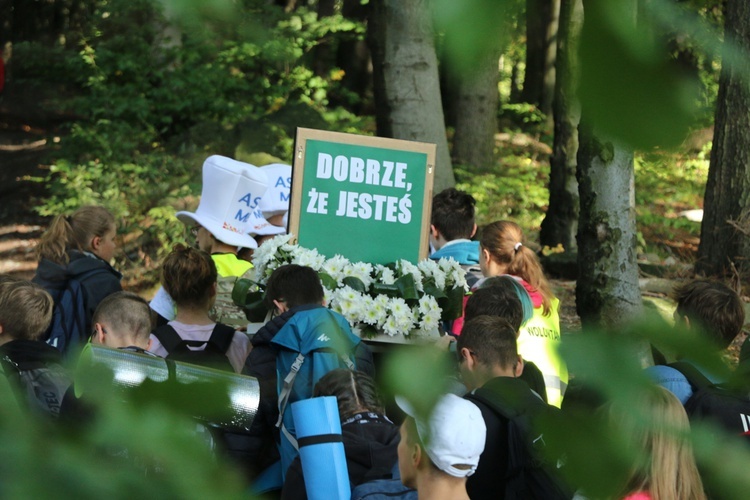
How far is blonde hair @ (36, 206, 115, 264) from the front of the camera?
4.81 metres

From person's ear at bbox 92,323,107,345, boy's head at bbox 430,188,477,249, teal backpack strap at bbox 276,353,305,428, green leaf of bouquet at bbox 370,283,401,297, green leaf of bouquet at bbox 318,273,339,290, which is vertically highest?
boy's head at bbox 430,188,477,249

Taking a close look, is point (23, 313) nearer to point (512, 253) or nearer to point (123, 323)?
point (123, 323)

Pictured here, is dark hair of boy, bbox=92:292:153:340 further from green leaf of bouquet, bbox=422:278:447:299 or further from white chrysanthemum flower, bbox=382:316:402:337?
green leaf of bouquet, bbox=422:278:447:299

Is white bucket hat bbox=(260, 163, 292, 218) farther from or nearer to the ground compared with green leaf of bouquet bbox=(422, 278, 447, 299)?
farther from the ground

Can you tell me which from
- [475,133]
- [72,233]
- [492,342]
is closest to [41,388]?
[492,342]

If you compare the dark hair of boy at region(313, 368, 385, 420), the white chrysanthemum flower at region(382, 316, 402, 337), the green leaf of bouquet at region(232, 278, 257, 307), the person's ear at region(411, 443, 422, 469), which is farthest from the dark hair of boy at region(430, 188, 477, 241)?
the person's ear at region(411, 443, 422, 469)

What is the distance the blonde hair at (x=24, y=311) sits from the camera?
336 centimetres

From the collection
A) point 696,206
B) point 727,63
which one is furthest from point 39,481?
point 696,206

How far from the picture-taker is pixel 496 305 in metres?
3.62

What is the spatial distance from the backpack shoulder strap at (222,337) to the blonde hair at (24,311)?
647mm

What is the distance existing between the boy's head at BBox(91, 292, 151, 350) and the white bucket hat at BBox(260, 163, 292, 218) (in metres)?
2.19

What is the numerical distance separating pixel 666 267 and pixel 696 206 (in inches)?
223

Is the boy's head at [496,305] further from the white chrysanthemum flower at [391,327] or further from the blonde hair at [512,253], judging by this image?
the blonde hair at [512,253]

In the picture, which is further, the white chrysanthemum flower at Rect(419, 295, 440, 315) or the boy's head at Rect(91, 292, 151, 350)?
the white chrysanthemum flower at Rect(419, 295, 440, 315)
